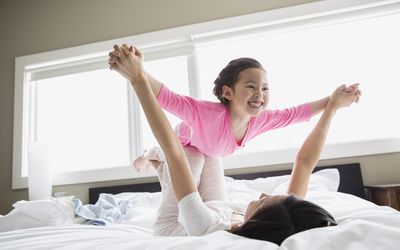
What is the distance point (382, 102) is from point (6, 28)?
363 centimetres

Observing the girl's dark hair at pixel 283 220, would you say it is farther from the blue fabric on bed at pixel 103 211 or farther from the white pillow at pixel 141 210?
the blue fabric on bed at pixel 103 211

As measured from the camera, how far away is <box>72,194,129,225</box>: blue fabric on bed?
170cm

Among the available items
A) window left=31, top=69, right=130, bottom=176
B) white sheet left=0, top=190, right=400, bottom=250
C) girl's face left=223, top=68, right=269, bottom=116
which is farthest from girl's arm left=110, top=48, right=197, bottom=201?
window left=31, top=69, right=130, bottom=176

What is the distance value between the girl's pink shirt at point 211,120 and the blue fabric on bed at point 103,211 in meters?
0.65

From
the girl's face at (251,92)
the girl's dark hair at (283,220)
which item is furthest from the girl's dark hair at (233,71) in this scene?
the girl's dark hair at (283,220)

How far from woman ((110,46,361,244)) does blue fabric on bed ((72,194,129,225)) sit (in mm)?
460

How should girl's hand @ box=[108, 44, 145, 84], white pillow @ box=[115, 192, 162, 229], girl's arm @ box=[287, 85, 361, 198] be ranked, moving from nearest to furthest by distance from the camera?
girl's hand @ box=[108, 44, 145, 84]
girl's arm @ box=[287, 85, 361, 198]
white pillow @ box=[115, 192, 162, 229]

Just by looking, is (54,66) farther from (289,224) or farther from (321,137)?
(289,224)

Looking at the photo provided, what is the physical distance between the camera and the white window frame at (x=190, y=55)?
2357mm

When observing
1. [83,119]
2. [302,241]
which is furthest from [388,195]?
[83,119]

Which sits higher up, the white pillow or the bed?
the bed

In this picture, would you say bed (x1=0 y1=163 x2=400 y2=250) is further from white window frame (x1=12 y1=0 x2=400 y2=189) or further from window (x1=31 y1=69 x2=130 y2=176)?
window (x1=31 y1=69 x2=130 y2=176)

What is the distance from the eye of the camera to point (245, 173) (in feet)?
7.78

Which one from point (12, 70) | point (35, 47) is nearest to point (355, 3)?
point (35, 47)
